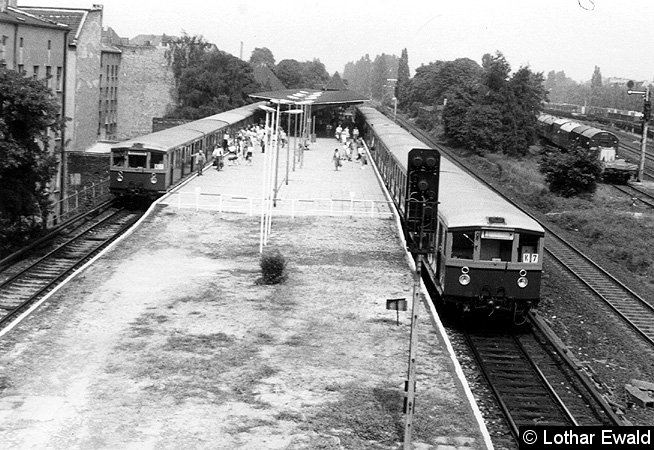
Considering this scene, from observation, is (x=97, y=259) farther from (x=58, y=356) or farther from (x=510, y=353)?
(x=510, y=353)

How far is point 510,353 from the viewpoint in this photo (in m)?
17.5

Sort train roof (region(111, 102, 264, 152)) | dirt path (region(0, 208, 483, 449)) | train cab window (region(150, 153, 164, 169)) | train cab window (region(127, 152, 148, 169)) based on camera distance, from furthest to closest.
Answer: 1. train roof (region(111, 102, 264, 152))
2. train cab window (region(127, 152, 148, 169))
3. train cab window (region(150, 153, 164, 169))
4. dirt path (region(0, 208, 483, 449))

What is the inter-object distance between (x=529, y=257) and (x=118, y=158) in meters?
19.0

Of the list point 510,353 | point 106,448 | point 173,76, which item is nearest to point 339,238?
point 510,353

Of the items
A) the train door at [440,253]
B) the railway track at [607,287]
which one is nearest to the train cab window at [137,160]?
Result: the railway track at [607,287]

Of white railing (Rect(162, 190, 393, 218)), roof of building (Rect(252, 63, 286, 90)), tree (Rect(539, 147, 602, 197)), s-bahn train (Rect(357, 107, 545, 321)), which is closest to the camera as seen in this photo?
s-bahn train (Rect(357, 107, 545, 321))

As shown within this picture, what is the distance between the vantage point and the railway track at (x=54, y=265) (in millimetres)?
19531

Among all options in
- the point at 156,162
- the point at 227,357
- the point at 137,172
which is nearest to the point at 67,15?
the point at 137,172

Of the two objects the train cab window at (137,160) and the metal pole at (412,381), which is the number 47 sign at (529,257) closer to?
the metal pole at (412,381)

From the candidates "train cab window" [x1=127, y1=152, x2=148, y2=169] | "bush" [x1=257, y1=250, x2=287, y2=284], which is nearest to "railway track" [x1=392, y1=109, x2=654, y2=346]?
"bush" [x1=257, y1=250, x2=287, y2=284]

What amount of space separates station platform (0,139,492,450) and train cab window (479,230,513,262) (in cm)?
169

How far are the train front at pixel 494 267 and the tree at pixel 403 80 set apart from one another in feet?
315

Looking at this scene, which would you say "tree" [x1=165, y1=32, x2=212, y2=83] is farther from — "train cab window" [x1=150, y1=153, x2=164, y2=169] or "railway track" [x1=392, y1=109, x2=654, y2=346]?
"railway track" [x1=392, y1=109, x2=654, y2=346]

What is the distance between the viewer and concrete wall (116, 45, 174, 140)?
230 ft
